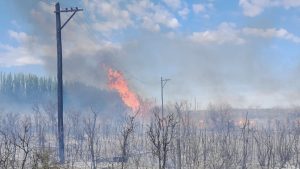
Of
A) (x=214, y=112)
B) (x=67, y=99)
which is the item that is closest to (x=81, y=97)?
(x=67, y=99)

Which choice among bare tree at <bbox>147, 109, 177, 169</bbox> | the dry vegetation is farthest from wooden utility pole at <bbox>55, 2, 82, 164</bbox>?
bare tree at <bbox>147, 109, 177, 169</bbox>

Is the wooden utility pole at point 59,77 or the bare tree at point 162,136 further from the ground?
the wooden utility pole at point 59,77

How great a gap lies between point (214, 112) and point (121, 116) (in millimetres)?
21036

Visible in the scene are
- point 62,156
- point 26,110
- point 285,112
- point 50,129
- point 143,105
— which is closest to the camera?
point 62,156

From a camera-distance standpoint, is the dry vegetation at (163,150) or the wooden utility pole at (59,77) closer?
the dry vegetation at (163,150)

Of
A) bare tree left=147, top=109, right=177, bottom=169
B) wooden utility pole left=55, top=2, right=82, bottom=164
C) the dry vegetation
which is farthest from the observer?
wooden utility pole left=55, top=2, right=82, bottom=164

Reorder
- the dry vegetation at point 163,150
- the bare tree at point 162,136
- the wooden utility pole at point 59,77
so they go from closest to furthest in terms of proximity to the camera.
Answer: the bare tree at point 162,136 < the dry vegetation at point 163,150 < the wooden utility pole at point 59,77

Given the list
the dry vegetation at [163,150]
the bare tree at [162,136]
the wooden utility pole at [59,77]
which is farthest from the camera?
the wooden utility pole at [59,77]

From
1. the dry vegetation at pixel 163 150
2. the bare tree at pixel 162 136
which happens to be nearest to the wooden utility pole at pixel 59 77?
the dry vegetation at pixel 163 150

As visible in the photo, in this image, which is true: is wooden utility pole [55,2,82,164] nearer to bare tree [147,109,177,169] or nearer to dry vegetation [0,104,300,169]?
dry vegetation [0,104,300,169]

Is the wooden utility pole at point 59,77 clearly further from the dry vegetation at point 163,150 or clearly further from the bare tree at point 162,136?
the bare tree at point 162,136

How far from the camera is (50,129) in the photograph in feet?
245

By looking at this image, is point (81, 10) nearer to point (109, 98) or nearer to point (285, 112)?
point (109, 98)

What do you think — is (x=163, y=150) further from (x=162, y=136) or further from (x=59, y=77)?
(x=59, y=77)
